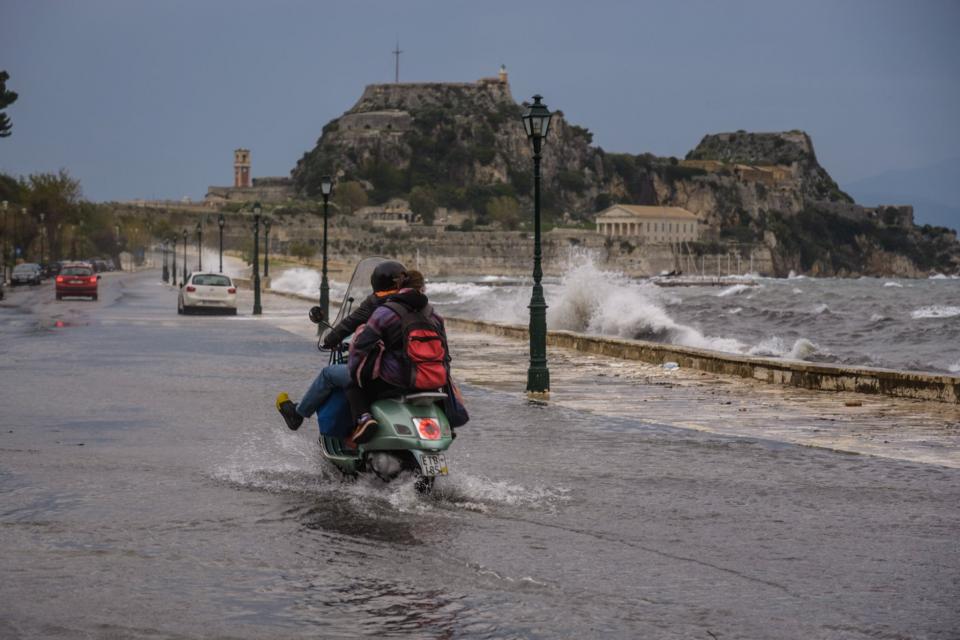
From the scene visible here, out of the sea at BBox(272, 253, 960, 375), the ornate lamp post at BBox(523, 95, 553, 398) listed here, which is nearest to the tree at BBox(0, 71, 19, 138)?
the sea at BBox(272, 253, 960, 375)

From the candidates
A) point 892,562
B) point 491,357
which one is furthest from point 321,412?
point 491,357

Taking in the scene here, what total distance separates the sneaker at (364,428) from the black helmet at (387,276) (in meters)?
0.87

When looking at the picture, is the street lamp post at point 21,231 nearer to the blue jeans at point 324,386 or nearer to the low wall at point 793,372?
the low wall at point 793,372

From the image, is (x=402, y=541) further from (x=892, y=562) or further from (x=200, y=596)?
(x=892, y=562)

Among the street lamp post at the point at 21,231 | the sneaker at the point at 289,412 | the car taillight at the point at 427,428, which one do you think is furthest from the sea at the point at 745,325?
the street lamp post at the point at 21,231

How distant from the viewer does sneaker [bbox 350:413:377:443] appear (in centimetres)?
764

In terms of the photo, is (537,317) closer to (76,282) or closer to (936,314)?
(76,282)

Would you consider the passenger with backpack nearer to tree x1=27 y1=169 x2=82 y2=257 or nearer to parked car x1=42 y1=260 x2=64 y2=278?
parked car x1=42 y1=260 x2=64 y2=278

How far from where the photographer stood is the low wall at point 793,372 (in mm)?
13734

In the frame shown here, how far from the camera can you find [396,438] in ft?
25.0

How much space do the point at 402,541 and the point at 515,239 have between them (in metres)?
181

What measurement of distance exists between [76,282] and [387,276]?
41.1 m

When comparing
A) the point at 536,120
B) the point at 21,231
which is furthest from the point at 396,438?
the point at 21,231

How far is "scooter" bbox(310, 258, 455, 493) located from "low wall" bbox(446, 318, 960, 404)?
740 cm
